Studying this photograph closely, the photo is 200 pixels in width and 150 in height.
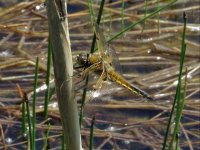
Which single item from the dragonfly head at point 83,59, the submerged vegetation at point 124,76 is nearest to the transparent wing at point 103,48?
the dragonfly head at point 83,59

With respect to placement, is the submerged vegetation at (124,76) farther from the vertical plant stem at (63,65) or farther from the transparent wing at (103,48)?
the vertical plant stem at (63,65)

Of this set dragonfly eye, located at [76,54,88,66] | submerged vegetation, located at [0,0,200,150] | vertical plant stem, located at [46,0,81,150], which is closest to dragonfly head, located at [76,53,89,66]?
dragonfly eye, located at [76,54,88,66]

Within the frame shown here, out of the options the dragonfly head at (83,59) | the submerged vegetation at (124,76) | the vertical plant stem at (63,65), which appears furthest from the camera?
the submerged vegetation at (124,76)

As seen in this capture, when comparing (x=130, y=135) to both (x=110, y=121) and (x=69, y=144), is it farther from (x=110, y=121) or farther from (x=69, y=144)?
(x=69, y=144)

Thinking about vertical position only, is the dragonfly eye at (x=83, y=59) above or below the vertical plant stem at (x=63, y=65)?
below

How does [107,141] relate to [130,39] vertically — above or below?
below

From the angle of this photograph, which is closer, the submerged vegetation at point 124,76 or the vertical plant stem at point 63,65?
the vertical plant stem at point 63,65

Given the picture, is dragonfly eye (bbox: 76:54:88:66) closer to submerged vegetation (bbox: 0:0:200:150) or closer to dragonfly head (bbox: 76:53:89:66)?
dragonfly head (bbox: 76:53:89:66)

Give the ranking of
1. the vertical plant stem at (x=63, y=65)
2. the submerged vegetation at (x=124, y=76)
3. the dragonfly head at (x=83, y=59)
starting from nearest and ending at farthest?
the vertical plant stem at (x=63, y=65) → the dragonfly head at (x=83, y=59) → the submerged vegetation at (x=124, y=76)

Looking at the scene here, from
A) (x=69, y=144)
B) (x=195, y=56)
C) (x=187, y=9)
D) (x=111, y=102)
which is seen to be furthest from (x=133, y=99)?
(x=69, y=144)
